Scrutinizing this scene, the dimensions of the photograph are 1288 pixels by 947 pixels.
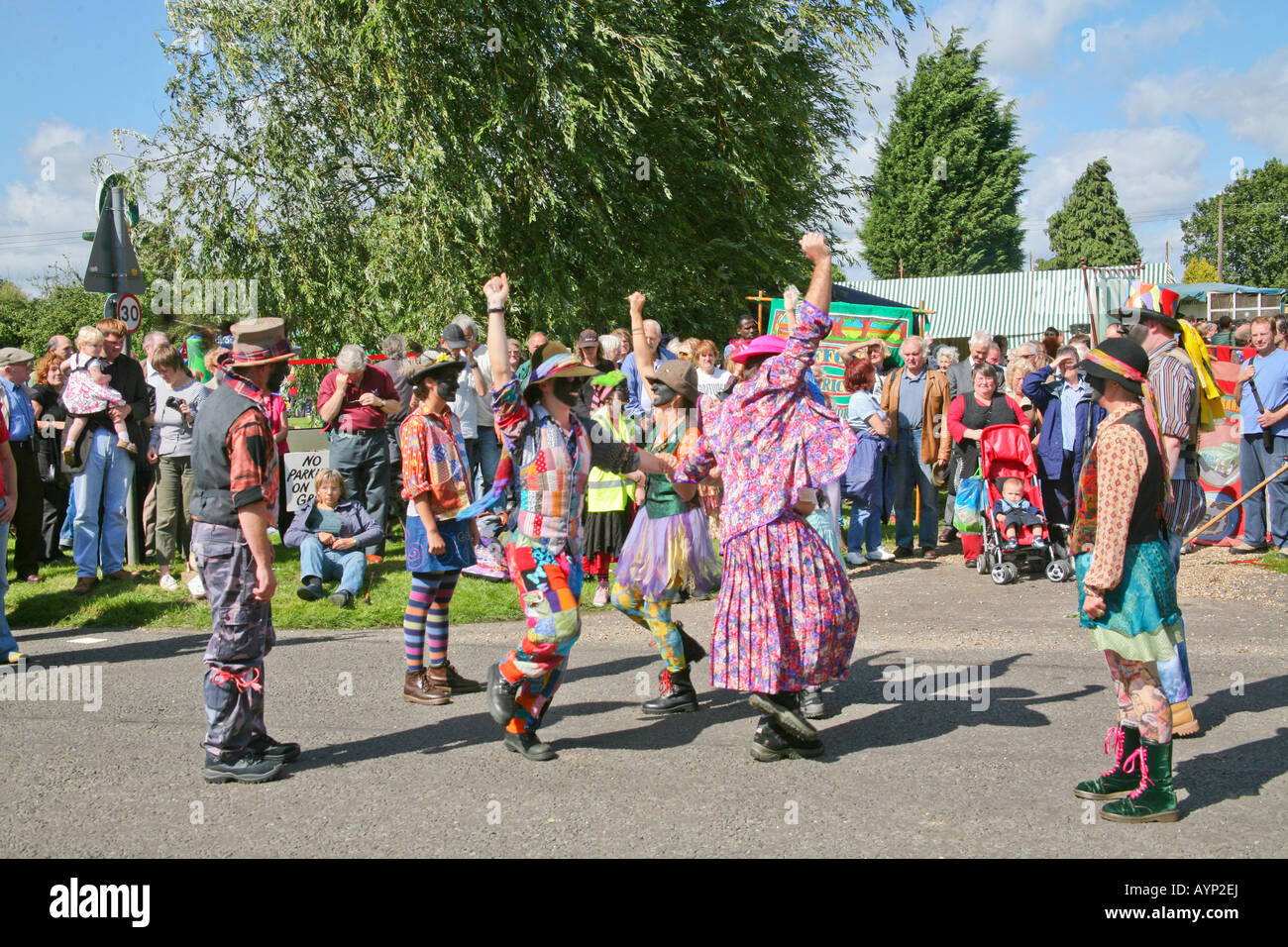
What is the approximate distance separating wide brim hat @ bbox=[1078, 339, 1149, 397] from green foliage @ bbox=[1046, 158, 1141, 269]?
6896 cm

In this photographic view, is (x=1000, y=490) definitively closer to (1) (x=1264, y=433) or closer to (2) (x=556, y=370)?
(1) (x=1264, y=433)

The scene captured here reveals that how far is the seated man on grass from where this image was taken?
948 centimetres

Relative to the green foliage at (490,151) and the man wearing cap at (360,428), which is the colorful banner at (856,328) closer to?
the green foliage at (490,151)

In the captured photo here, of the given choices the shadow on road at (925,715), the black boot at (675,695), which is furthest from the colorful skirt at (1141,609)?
the black boot at (675,695)

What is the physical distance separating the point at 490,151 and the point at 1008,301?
106 feet

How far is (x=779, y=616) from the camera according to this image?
5430mm

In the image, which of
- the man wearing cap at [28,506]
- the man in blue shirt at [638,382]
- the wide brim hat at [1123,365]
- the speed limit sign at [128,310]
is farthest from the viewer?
the speed limit sign at [128,310]

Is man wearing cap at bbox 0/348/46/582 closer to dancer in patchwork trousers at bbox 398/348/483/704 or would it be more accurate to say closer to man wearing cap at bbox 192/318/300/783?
dancer in patchwork trousers at bbox 398/348/483/704

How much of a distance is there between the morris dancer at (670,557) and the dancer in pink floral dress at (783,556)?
2.78 feet

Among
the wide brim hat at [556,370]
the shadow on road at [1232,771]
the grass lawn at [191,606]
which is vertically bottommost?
the shadow on road at [1232,771]

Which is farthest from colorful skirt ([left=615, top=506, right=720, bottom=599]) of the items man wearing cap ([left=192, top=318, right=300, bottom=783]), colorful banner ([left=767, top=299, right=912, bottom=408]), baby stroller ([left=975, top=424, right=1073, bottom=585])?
colorful banner ([left=767, top=299, right=912, bottom=408])

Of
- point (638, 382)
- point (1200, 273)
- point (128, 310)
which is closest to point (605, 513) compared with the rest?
point (638, 382)

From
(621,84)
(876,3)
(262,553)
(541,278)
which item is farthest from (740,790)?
(876,3)

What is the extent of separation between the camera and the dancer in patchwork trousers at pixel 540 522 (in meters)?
5.51
